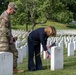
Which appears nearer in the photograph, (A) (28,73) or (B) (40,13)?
(A) (28,73)

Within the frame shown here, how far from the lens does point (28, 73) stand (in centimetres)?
927

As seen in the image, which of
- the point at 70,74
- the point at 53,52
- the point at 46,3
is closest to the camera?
the point at 70,74

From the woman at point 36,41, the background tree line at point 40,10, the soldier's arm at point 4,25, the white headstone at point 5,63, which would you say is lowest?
the white headstone at point 5,63

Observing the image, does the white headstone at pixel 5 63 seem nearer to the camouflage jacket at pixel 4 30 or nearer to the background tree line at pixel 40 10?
the camouflage jacket at pixel 4 30

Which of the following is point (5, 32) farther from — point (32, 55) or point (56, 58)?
point (56, 58)

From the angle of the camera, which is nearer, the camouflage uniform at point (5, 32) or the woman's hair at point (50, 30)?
the camouflage uniform at point (5, 32)

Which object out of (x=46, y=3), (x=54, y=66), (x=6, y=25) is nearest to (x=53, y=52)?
(x=54, y=66)

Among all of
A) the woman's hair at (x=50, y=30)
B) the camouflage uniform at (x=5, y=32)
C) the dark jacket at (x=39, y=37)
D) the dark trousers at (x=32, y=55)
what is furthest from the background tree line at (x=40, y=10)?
the camouflage uniform at (x=5, y=32)

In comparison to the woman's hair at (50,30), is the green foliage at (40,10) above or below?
above

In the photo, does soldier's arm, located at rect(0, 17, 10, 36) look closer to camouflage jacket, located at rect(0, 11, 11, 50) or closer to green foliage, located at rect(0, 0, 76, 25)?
camouflage jacket, located at rect(0, 11, 11, 50)

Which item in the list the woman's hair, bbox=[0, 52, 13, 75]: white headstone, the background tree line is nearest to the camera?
bbox=[0, 52, 13, 75]: white headstone

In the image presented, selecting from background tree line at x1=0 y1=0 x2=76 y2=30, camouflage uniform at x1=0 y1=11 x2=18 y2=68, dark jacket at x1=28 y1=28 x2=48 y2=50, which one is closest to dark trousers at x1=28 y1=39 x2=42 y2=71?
dark jacket at x1=28 y1=28 x2=48 y2=50

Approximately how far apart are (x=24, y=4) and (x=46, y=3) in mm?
2861

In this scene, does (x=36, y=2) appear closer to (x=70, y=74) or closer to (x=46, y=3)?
(x=46, y=3)
